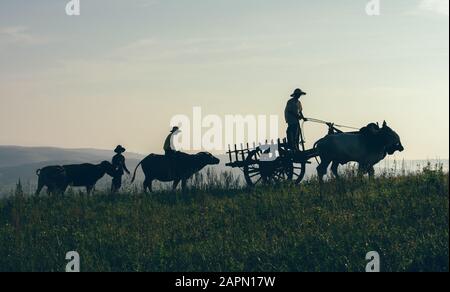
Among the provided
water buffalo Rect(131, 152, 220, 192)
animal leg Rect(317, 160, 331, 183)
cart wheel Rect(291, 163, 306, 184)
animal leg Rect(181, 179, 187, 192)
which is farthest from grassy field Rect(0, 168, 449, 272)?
water buffalo Rect(131, 152, 220, 192)

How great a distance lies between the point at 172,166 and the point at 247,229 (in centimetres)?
831

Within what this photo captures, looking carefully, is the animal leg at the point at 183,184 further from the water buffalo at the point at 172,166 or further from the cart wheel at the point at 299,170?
the cart wheel at the point at 299,170

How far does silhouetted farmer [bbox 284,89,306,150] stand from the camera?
1983 cm

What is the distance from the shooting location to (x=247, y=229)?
1351cm

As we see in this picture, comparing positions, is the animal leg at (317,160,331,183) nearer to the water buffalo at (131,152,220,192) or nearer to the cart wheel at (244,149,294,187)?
the cart wheel at (244,149,294,187)

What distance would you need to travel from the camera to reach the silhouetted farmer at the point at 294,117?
1983cm

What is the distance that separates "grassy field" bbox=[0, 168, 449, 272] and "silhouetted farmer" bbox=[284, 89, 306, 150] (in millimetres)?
2329

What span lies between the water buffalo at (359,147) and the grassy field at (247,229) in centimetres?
195

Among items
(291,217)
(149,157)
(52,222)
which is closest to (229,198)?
(291,217)
